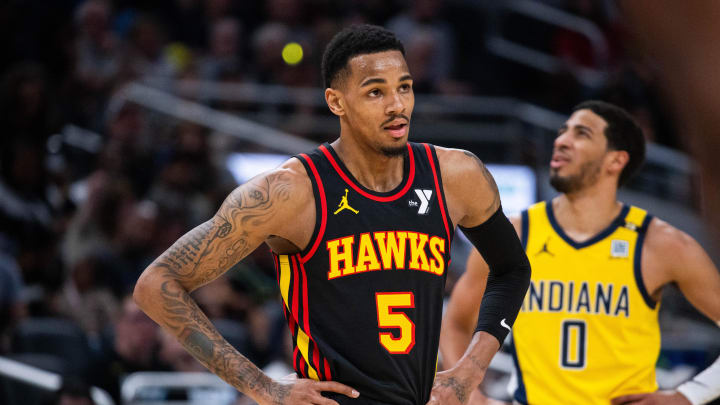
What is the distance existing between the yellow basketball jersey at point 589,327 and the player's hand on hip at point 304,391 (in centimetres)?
156

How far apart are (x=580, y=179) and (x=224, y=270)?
2.19 meters

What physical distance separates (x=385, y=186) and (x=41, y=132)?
568 cm

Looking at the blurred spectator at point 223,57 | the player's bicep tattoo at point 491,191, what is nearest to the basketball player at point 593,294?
the player's bicep tattoo at point 491,191

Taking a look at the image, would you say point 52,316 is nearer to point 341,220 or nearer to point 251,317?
point 251,317

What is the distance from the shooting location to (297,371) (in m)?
3.43

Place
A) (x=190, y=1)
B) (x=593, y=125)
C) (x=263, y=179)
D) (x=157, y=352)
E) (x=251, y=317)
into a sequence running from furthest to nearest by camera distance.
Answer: (x=190, y=1), (x=251, y=317), (x=157, y=352), (x=593, y=125), (x=263, y=179)

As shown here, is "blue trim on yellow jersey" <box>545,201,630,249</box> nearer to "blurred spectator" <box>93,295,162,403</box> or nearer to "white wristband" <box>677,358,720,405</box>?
"white wristband" <box>677,358,720,405</box>

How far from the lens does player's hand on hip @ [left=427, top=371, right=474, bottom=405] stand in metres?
3.37

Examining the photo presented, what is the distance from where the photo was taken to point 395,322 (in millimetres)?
3332

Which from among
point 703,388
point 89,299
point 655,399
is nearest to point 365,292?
point 655,399

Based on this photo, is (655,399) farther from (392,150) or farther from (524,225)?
(392,150)

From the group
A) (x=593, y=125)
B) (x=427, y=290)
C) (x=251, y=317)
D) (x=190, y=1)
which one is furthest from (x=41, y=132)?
(x=427, y=290)

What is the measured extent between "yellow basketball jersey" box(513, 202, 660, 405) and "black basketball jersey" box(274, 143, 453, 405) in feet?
4.08

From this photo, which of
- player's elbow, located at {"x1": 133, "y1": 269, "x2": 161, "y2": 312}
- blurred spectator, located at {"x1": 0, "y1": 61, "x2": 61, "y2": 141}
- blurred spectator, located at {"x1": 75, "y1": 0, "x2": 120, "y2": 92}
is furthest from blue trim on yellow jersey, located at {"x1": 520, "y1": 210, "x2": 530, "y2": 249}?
blurred spectator, located at {"x1": 75, "y1": 0, "x2": 120, "y2": 92}
